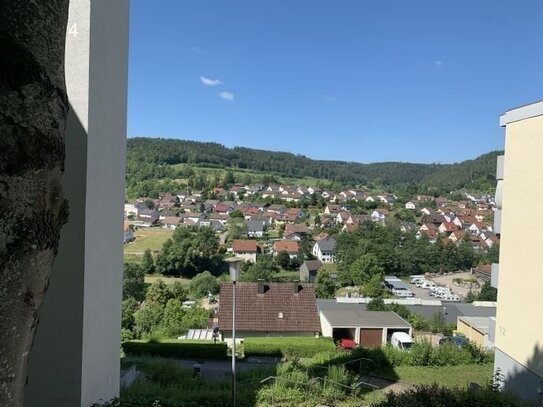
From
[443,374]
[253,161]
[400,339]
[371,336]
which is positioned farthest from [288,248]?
[253,161]

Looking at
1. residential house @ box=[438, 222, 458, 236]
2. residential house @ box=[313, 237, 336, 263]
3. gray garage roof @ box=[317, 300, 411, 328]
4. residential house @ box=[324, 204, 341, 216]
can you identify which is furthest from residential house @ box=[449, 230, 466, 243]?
gray garage roof @ box=[317, 300, 411, 328]

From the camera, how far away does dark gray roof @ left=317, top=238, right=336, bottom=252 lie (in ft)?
210

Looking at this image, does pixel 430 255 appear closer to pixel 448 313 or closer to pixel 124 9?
pixel 448 313

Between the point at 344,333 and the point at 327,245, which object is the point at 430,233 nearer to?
the point at 327,245

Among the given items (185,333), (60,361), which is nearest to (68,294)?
(60,361)

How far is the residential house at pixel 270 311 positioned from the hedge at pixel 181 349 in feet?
12.4

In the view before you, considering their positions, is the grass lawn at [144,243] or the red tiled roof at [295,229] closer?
the grass lawn at [144,243]

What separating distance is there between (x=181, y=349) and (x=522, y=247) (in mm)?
11714

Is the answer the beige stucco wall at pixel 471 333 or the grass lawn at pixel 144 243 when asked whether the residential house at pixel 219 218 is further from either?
the beige stucco wall at pixel 471 333

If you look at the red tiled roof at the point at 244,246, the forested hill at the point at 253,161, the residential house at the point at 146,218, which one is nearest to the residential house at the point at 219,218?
the residential house at the point at 146,218

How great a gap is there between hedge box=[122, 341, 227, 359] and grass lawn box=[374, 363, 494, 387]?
6.90m

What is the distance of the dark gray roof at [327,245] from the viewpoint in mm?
63875

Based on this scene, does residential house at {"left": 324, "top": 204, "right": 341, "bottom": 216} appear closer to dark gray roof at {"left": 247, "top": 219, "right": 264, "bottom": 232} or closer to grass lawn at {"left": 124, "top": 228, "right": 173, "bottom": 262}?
dark gray roof at {"left": 247, "top": 219, "right": 264, "bottom": 232}

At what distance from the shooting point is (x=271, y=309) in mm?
21125
